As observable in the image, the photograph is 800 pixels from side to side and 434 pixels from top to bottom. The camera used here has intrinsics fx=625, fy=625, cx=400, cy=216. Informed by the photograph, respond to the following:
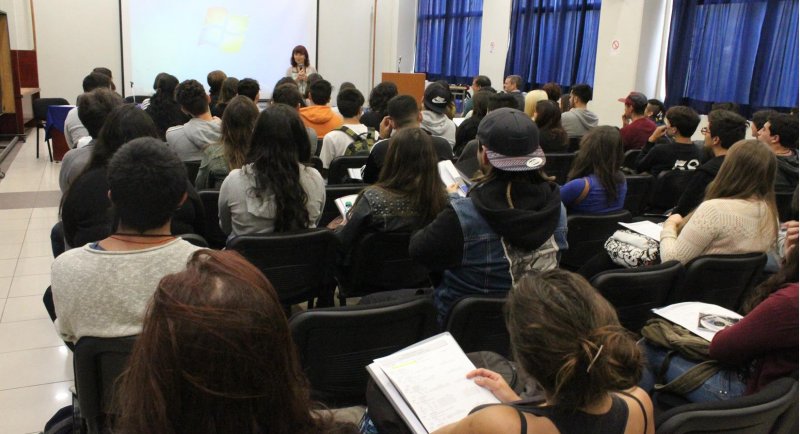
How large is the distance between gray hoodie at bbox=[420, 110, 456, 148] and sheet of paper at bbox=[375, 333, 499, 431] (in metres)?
3.87

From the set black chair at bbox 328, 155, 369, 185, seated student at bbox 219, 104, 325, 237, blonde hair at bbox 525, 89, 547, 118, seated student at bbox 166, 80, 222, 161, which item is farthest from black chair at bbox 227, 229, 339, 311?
blonde hair at bbox 525, 89, 547, 118

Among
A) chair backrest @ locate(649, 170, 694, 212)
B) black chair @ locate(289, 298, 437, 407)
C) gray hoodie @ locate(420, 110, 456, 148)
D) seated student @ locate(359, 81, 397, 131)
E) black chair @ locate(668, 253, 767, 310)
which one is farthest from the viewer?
seated student @ locate(359, 81, 397, 131)

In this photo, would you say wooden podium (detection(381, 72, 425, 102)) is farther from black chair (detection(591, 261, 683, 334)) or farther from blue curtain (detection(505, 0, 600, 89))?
black chair (detection(591, 261, 683, 334))

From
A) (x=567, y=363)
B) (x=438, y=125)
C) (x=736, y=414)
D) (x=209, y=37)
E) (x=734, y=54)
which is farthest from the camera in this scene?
(x=209, y=37)

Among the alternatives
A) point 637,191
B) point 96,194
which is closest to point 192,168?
point 96,194

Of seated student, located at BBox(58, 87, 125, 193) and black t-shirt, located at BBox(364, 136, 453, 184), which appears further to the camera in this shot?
black t-shirt, located at BBox(364, 136, 453, 184)

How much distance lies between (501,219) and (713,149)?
2.71 metres

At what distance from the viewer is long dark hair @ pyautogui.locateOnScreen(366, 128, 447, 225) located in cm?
274

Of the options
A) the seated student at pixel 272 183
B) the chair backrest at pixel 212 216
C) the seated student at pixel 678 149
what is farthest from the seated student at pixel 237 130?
the seated student at pixel 678 149

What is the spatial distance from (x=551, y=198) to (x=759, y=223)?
114 cm

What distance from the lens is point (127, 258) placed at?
1648 mm

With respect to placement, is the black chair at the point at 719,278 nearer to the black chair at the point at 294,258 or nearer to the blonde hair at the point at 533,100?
the black chair at the point at 294,258

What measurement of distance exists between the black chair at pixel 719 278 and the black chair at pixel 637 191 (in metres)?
1.53

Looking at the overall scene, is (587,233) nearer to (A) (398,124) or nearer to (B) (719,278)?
(B) (719,278)
